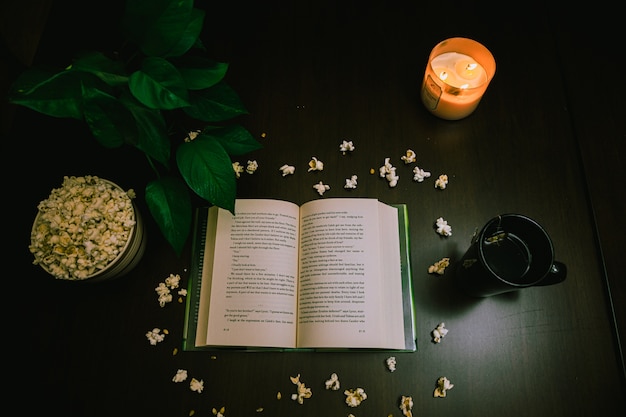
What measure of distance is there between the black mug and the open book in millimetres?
145

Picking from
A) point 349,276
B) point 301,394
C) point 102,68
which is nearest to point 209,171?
point 102,68

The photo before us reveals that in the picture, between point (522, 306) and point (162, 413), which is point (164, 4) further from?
point (522, 306)

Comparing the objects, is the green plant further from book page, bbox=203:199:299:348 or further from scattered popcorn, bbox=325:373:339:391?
scattered popcorn, bbox=325:373:339:391

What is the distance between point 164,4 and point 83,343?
636 millimetres

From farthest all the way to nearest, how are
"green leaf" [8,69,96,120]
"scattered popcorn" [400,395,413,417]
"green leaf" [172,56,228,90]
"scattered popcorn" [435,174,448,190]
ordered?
"scattered popcorn" [435,174,448,190] → "scattered popcorn" [400,395,413,417] → "green leaf" [172,56,228,90] → "green leaf" [8,69,96,120]

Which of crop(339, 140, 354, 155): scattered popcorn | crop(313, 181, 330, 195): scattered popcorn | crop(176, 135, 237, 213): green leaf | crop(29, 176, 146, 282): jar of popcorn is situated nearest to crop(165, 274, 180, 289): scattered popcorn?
crop(29, 176, 146, 282): jar of popcorn

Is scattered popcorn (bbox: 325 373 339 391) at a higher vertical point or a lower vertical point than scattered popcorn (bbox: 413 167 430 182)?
lower

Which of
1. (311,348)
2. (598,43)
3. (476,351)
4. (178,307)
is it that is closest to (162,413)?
(178,307)

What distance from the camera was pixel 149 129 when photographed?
625mm

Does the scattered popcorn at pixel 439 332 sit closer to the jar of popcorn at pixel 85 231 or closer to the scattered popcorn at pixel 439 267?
the scattered popcorn at pixel 439 267

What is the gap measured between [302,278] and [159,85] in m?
0.44

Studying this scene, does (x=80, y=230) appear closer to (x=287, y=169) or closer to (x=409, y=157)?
(x=287, y=169)

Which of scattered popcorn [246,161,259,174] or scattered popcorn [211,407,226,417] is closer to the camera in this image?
scattered popcorn [211,407,226,417]

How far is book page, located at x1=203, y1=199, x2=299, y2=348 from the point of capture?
78 centimetres
